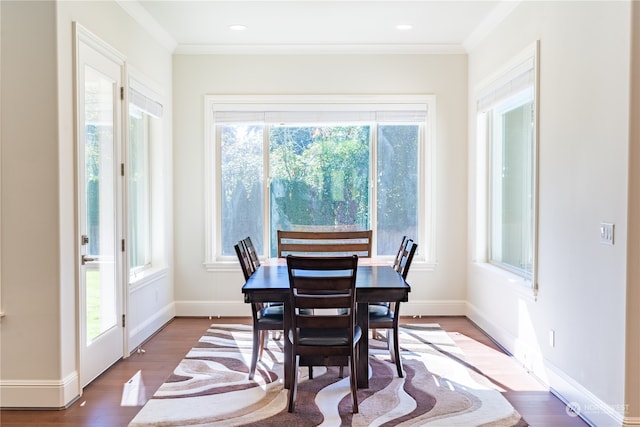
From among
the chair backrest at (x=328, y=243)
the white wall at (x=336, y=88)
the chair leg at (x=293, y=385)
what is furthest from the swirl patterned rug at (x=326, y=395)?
the white wall at (x=336, y=88)

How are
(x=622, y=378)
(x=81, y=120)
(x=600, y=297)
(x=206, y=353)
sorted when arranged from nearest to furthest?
1. (x=622, y=378)
2. (x=600, y=297)
3. (x=81, y=120)
4. (x=206, y=353)

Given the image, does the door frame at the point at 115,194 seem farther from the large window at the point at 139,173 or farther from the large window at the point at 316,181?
the large window at the point at 316,181

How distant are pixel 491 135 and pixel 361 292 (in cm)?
268

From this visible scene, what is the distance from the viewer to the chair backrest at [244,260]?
12.0 feet

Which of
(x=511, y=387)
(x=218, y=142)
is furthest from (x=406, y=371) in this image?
(x=218, y=142)

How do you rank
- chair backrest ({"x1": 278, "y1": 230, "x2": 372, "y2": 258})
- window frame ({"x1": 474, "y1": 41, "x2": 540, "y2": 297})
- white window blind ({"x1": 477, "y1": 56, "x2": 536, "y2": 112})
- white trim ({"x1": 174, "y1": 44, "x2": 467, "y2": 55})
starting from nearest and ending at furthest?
window frame ({"x1": 474, "y1": 41, "x2": 540, "y2": 297})
white window blind ({"x1": 477, "y1": 56, "x2": 536, "y2": 112})
chair backrest ({"x1": 278, "y1": 230, "x2": 372, "y2": 258})
white trim ({"x1": 174, "y1": 44, "x2": 467, "y2": 55})

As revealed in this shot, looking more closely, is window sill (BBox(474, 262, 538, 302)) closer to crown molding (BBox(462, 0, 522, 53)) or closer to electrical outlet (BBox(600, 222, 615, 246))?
electrical outlet (BBox(600, 222, 615, 246))

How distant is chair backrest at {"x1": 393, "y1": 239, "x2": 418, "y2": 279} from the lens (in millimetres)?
3747

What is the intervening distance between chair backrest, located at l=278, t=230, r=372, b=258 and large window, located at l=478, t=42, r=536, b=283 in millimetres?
1254

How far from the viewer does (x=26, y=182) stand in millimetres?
3184

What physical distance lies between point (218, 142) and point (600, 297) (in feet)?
13.4

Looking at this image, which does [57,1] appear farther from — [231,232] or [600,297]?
[600,297]

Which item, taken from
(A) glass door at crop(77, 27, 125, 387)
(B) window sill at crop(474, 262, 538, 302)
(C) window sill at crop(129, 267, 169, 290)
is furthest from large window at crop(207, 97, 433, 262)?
(A) glass door at crop(77, 27, 125, 387)

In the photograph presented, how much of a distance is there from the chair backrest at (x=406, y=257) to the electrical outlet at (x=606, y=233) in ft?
3.94
